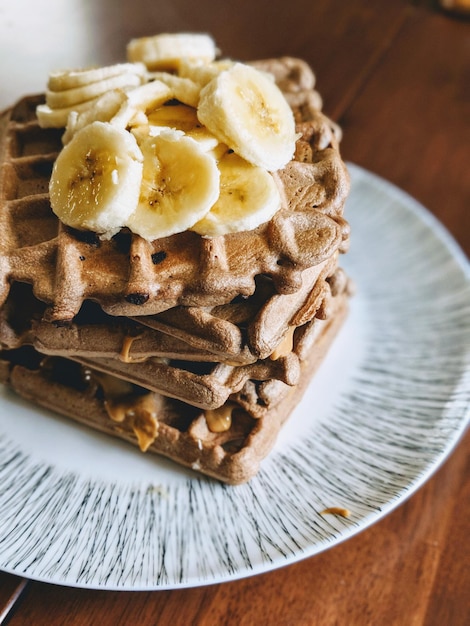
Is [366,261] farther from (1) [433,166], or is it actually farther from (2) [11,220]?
(2) [11,220]

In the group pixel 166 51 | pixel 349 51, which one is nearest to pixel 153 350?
pixel 166 51

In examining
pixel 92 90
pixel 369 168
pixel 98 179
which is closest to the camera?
pixel 98 179

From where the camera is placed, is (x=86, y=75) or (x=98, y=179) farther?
(x=86, y=75)

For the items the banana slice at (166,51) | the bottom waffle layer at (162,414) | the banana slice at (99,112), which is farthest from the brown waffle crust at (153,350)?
the banana slice at (166,51)

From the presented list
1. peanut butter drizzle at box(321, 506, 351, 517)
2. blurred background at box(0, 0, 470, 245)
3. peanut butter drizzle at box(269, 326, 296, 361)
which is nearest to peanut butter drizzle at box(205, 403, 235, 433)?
peanut butter drizzle at box(269, 326, 296, 361)

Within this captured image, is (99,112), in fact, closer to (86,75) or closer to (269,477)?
(86,75)

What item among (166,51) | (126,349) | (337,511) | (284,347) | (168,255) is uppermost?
(166,51)
